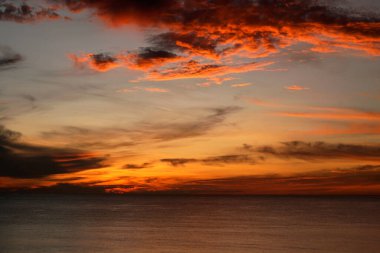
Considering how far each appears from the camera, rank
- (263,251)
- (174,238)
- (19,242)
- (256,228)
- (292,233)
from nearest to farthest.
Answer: (263,251), (19,242), (174,238), (292,233), (256,228)

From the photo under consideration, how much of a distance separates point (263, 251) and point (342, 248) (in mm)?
8559

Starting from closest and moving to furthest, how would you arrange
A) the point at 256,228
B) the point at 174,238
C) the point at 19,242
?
the point at 19,242
the point at 174,238
the point at 256,228

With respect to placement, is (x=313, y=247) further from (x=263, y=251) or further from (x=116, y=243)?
(x=116, y=243)

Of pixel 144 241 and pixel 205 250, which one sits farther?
pixel 144 241

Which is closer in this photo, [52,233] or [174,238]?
[174,238]

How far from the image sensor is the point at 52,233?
7106cm

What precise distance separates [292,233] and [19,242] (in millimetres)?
33635

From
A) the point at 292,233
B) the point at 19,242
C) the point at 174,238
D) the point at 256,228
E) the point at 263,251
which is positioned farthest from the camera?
the point at 256,228

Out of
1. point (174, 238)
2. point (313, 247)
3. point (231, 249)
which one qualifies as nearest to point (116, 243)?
point (174, 238)

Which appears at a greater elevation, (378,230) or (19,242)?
(19,242)

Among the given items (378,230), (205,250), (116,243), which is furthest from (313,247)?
(378,230)

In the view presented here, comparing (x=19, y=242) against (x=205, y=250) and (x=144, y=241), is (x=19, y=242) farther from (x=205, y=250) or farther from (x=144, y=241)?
(x=205, y=250)

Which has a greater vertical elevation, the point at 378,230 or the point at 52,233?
the point at 52,233

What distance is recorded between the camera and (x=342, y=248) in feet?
181
